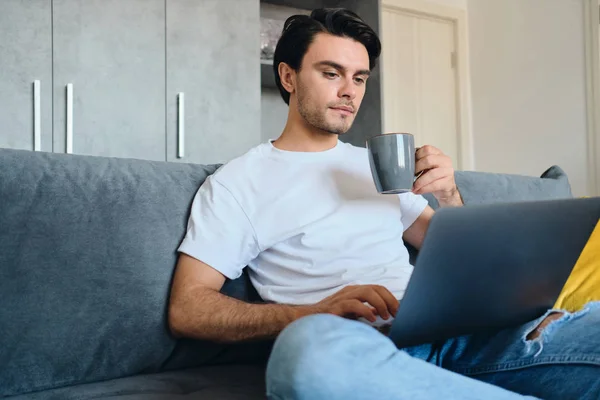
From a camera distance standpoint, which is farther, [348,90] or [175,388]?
[348,90]

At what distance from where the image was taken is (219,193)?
129 centimetres

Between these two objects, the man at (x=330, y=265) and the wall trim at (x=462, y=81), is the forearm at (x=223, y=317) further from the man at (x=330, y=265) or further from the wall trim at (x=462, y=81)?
the wall trim at (x=462, y=81)

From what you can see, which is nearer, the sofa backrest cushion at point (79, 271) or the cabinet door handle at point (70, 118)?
the sofa backrest cushion at point (79, 271)

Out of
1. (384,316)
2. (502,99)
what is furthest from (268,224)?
(502,99)

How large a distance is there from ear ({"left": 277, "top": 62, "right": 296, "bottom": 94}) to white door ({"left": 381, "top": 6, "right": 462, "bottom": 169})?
7.77ft

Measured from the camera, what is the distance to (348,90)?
1545 mm

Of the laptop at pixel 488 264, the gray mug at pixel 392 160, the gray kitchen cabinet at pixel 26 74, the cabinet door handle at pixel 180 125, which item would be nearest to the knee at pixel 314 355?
the laptop at pixel 488 264

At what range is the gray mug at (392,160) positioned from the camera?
1.10m

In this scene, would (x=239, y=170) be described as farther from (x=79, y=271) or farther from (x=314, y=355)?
(x=314, y=355)

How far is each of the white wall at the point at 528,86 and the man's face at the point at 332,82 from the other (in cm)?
235

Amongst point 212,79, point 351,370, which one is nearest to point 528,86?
point 212,79

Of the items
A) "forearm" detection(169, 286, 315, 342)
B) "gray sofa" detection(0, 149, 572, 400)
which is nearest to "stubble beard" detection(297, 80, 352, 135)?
"gray sofa" detection(0, 149, 572, 400)

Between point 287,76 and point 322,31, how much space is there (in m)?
0.16

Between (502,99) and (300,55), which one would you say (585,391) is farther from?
(502,99)
